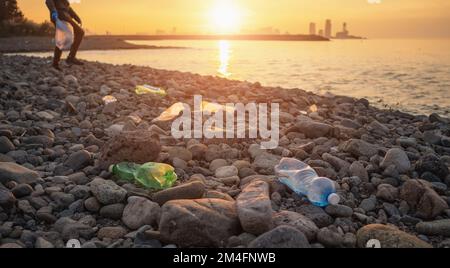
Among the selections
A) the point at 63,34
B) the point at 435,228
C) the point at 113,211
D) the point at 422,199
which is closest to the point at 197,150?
the point at 113,211

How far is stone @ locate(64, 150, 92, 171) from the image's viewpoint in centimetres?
399

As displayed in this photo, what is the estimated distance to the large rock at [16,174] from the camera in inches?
136

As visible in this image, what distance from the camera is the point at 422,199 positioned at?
3.39m

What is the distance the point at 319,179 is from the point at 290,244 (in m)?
1.02

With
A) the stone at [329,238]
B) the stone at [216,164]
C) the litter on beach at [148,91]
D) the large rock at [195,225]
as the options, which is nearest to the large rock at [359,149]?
the stone at [216,164]

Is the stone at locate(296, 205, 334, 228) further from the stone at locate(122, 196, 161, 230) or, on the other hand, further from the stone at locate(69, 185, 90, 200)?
the stone at locate(69, 185, 90, 200)

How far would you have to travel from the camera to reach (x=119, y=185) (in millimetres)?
3561

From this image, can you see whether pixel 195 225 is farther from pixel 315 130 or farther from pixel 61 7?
pixel 61 7

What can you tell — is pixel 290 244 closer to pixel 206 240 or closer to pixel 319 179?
pixel 206 240

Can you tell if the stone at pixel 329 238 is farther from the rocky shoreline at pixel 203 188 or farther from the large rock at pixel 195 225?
the large rock at pixel 195 225

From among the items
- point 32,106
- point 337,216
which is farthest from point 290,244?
point 32,106

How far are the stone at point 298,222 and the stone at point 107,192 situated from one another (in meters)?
1.22

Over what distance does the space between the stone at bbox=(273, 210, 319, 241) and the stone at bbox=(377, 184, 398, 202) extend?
984mm

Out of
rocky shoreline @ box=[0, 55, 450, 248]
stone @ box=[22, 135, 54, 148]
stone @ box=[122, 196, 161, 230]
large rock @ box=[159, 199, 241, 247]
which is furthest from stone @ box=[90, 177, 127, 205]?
stone @ box=[22, 135, 54, 148]
